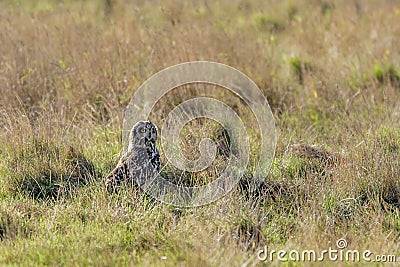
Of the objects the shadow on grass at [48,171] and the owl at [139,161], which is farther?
the shadow on grass at [48,171]

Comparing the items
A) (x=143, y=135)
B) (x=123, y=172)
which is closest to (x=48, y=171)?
(x=123, y=172)

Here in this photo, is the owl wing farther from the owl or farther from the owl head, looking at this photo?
the owl head

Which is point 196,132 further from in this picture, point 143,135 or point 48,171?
point 48,171

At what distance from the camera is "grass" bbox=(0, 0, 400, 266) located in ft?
15.3

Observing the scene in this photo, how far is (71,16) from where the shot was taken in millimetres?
9383

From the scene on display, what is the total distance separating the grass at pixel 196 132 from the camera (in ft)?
15.3

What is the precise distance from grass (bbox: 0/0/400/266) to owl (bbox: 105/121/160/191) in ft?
0.45

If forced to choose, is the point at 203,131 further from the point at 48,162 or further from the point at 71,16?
the point at 71,16

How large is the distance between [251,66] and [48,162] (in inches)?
137

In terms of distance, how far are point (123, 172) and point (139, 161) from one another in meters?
0.17

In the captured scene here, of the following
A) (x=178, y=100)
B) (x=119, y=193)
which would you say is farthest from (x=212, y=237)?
(x=178, y=100)

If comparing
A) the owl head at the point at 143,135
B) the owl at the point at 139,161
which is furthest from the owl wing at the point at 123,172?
the owl head at the point at 143,135

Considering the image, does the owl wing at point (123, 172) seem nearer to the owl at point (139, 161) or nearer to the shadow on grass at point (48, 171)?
the owl at point (139, 161)

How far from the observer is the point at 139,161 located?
17.7 feet
